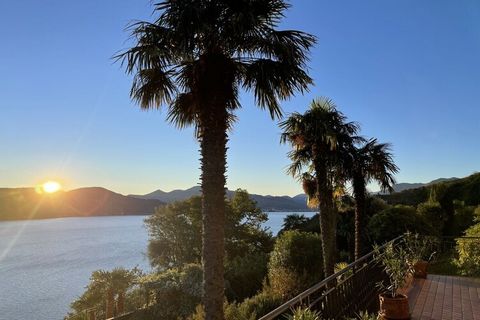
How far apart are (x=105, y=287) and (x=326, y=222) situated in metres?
18.7

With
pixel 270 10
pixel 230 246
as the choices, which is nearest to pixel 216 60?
pixel 270 10

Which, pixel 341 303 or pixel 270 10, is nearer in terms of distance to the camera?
pixel 341 303

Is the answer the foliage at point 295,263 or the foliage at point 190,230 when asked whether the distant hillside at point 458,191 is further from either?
the foliage at point 295,263

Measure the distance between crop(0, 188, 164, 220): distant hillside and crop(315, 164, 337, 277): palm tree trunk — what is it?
138436 mm

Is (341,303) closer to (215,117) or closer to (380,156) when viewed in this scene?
(215,117)

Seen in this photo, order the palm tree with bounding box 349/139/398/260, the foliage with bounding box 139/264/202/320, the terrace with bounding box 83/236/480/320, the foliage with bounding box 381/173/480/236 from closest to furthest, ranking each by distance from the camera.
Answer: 1. the terrace with bounding box 83/236/480/320
2. the palm tree with bounding box 349/139/398/260
3. the foliage with bounding box 139/264/202/320
4. the foliage with bounding box 381/173/480/236

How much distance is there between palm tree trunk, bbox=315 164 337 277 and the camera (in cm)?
1407

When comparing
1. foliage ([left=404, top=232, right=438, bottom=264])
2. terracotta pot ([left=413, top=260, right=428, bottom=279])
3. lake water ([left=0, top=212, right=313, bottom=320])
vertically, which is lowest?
lake water ([left=0, top=212, right=313, bottom=320])

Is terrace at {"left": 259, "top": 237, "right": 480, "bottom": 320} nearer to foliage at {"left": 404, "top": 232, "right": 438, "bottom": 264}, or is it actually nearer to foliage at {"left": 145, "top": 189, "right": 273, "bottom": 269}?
foliage at {"left": 404, "top": 232, "right": 438, "bottom": 264}

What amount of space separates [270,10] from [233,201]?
36589mm

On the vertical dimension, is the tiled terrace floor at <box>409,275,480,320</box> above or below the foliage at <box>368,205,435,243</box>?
below

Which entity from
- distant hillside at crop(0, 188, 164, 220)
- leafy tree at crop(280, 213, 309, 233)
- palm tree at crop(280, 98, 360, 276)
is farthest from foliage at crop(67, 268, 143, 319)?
distant hillside at crop(0, 188, 164, 220)

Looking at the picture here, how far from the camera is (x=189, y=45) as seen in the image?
6719 mm

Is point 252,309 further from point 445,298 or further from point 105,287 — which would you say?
point 105,287
